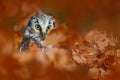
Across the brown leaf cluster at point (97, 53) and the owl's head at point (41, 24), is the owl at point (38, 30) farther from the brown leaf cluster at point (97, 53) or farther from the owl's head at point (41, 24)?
the brown leaf cluster at point (97, 53)

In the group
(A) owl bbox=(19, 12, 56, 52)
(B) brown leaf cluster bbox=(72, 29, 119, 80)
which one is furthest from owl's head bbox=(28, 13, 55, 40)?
(B) brown leaf cluster bbox=(72, 29, 119, 80)

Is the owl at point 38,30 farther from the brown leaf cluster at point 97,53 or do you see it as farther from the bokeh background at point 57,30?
the brown leaf cluster at point 97,53

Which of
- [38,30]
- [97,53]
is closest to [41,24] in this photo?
[38,30]

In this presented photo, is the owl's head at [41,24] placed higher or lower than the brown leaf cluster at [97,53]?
higher

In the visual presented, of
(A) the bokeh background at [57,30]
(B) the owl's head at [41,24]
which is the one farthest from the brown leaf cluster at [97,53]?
(B) the owl's head at [41,24]

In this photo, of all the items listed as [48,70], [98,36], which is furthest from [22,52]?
[98,36]

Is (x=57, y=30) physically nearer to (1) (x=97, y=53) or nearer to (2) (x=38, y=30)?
(2) (x=38, y=30)
